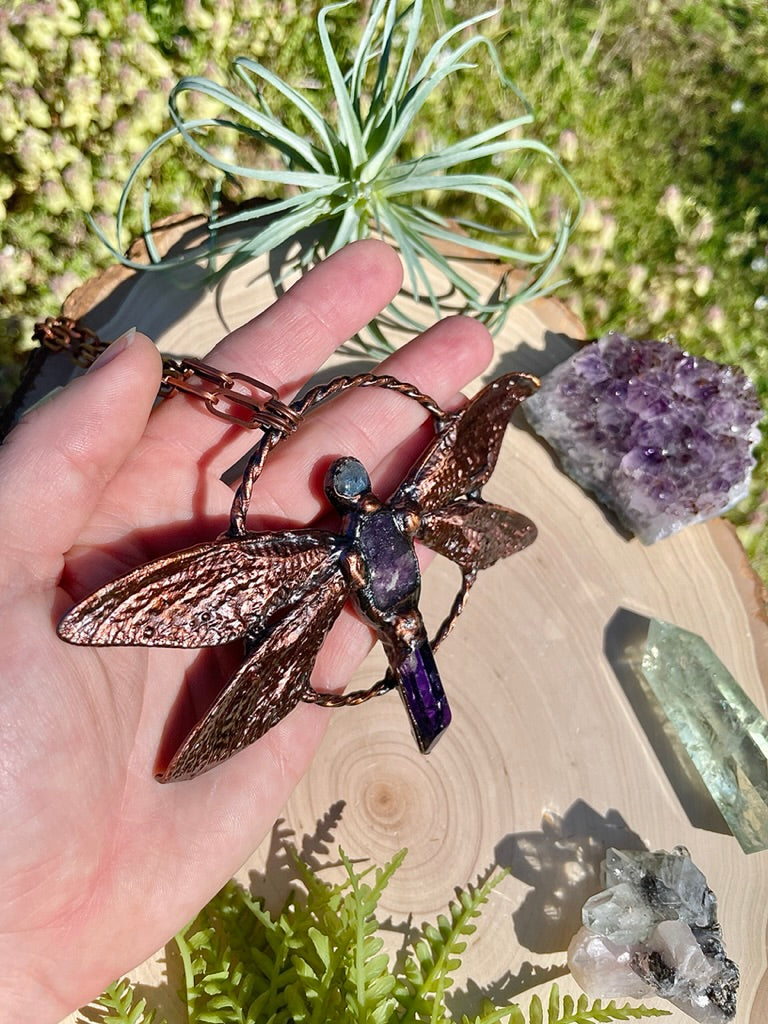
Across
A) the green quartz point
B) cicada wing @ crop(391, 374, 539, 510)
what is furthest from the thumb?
the green quartz point

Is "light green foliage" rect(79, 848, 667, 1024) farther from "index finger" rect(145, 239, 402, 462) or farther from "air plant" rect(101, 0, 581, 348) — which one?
"air plant" rect(101, 0, 581, 348)

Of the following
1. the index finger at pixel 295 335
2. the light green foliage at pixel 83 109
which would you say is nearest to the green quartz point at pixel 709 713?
the index finger at pixel 295 335

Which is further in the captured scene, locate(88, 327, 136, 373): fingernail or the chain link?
the chain link

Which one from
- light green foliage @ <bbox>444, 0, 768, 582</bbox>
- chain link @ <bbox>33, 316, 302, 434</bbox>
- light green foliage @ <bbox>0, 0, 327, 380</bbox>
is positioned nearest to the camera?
chain link @ <bbox>33, 316, 302, 434</bbox>

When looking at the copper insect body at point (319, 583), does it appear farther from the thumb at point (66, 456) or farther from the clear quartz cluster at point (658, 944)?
the clear quartz cluster at point (658, 944)

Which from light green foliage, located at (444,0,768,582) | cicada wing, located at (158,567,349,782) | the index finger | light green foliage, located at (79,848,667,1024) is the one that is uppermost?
light green foliage, located at (444,0,768,582)

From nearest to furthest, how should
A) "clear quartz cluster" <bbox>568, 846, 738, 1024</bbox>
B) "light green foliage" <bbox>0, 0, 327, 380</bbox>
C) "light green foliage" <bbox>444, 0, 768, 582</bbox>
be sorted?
"clear quartz cluster" <bbox>568, 846, 738, 1024</bbox> → "light green foliage" <bbox>0, 0, 327, 380</bbox> → "light green foliage" <bbox>444, 0, 768, 582</bbox>
